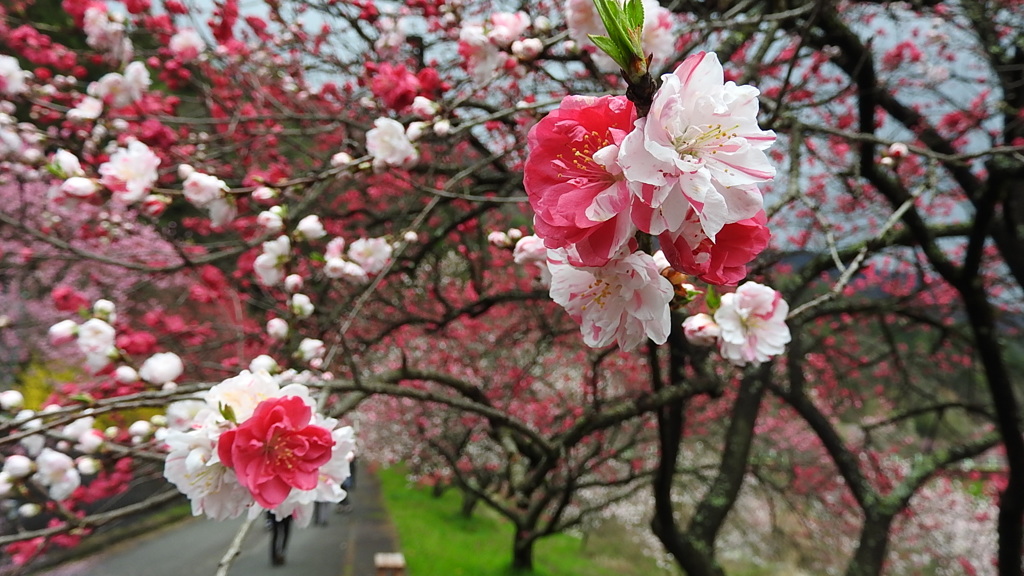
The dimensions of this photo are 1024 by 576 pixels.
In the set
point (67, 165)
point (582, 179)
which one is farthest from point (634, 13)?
point (67, 165)

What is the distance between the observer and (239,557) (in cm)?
548

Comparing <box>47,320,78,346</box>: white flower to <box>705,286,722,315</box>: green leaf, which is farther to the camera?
<box>47,320,78,346</box>: white flower

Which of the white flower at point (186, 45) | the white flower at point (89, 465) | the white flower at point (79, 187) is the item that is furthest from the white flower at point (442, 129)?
the white flower at point (186, 45)

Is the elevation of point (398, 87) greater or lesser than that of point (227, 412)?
greater

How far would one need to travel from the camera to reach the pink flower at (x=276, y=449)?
81 centimetres

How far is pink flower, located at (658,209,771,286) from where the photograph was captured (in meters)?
0.55

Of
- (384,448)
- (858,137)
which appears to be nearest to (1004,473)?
(858,137)

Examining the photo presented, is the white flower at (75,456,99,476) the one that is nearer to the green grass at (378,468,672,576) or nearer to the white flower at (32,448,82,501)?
the white flower at (32,448,82,501)

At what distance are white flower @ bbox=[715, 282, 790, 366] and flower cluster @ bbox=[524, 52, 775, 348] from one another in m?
0.40

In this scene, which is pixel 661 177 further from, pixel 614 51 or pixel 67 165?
pixel 67 165

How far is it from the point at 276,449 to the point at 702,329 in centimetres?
75

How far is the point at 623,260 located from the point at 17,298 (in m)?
10.7

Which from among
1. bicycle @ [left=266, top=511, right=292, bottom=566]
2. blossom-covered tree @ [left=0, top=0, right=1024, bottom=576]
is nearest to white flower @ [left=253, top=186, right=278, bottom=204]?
blossom-covered tree @ [left=0, top=0, right=1024, bottom=576]

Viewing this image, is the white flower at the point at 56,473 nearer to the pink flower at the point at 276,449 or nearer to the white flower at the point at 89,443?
the white flower at the point at 89,443
